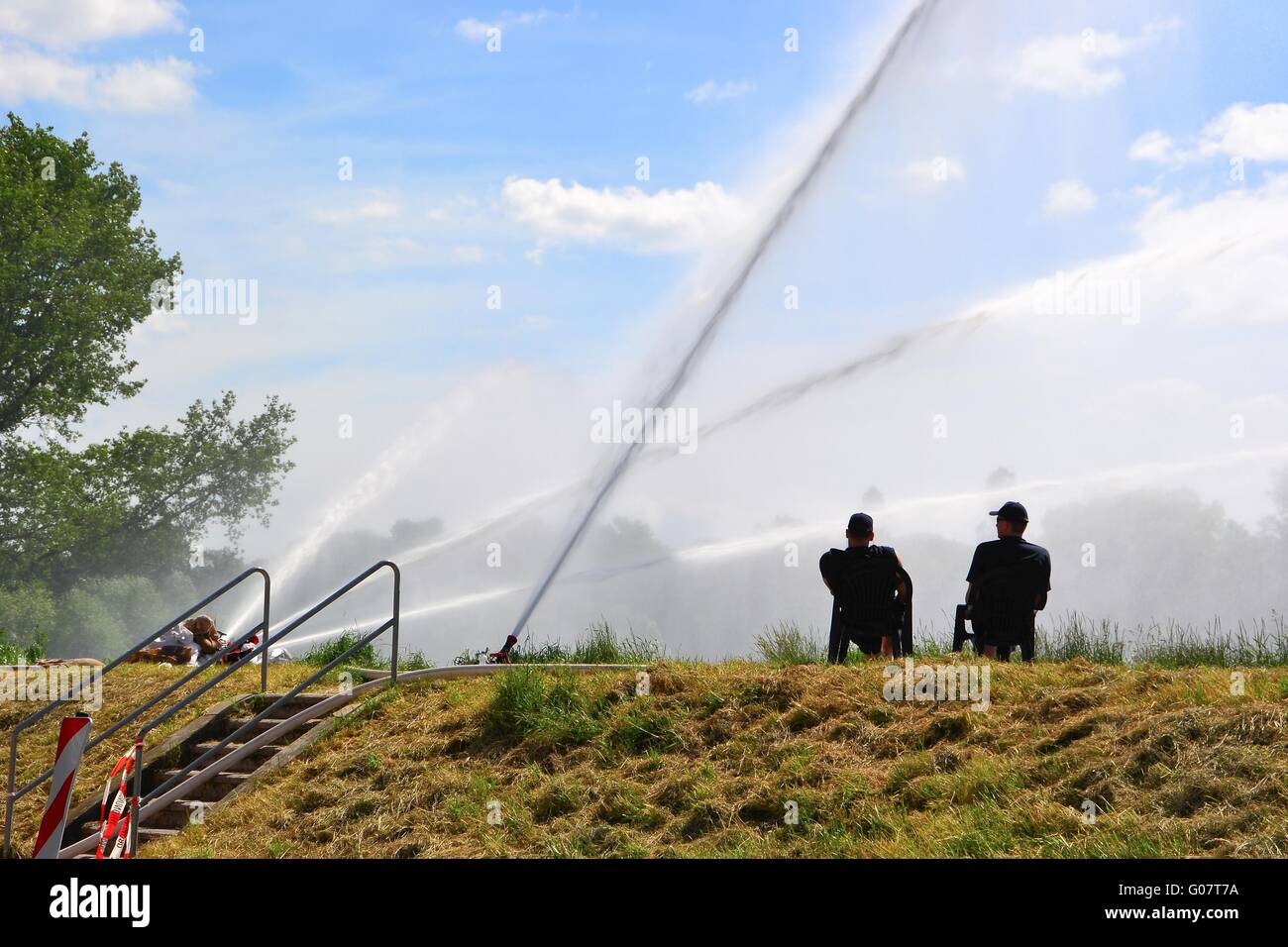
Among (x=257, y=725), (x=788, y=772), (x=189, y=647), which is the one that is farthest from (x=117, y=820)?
(x=189, y=647)

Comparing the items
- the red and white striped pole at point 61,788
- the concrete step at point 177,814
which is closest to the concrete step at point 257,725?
the concrete step at point 177,814

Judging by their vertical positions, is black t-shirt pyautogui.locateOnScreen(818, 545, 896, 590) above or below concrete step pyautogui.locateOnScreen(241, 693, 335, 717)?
above

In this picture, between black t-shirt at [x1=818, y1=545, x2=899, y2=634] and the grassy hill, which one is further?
black t-shirt at [x1=818, y1=545, x2=899, y2=634]

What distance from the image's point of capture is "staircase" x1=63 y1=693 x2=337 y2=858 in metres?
11.9

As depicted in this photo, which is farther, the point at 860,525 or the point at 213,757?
the point at 213,757

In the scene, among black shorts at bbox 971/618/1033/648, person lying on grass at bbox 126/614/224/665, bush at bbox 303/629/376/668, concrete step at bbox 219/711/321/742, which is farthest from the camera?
person lying on grass at bbox 126/614/224/665

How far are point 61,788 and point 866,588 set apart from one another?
275 inches

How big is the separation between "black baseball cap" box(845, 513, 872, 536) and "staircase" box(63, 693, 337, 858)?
5.56 metres

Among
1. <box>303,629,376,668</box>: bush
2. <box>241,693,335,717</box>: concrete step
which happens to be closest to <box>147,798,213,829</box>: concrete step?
<box>241,693,335,717</box>: concrete step

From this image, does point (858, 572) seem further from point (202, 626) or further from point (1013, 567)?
point (202, 626)

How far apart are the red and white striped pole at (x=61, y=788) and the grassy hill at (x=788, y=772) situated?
1127 mm

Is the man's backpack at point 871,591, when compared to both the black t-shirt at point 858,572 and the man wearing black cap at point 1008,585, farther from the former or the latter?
the man wearing black cap at point 1008,585

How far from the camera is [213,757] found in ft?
42.2

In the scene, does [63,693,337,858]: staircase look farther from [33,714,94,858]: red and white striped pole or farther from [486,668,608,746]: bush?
[486,668,608,746]: bush
